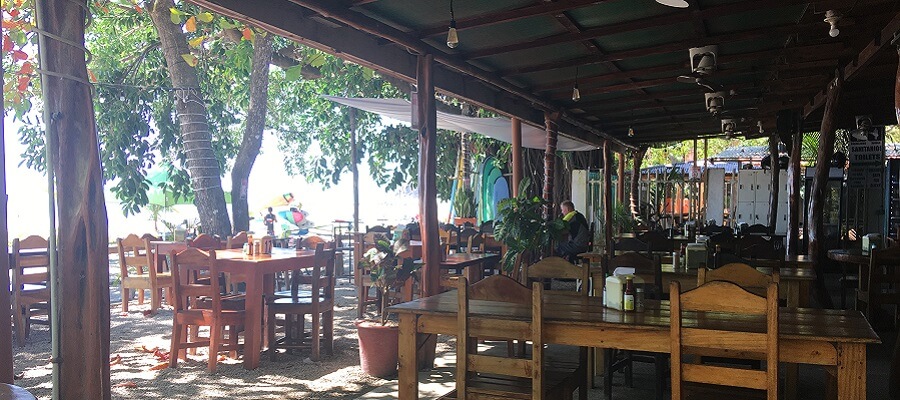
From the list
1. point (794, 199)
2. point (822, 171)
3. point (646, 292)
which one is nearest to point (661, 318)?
point (646, 292)

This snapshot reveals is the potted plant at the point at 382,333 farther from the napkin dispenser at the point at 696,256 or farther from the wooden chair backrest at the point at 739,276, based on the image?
the wooden chair backrest at the point at 739,276

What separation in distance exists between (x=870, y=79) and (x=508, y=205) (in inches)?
188

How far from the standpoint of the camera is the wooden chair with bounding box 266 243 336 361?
622cm

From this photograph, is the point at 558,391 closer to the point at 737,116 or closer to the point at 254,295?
the point at 254,295

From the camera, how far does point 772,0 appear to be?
5203 mm

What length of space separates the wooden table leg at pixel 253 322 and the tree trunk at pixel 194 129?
4.38 m

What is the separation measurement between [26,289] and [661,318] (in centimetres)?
631

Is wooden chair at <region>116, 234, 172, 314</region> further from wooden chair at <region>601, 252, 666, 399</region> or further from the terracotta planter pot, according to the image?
wooden chair at <region>601, 252, 666, 399</region>

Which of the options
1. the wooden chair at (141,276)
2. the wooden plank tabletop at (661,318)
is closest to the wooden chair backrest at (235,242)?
the wooden chair at (141,276)

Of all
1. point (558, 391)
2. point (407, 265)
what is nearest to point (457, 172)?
point (407, 265)

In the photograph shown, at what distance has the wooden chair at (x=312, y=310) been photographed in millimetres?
6219

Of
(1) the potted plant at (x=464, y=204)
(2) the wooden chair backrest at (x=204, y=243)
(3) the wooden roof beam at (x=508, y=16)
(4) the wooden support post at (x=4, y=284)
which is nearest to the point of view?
(4) the wooden support post at (x=4, y=284)

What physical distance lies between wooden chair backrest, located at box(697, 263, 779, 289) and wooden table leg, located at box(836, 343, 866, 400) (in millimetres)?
1136

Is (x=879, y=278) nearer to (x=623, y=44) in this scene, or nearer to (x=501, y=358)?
(x=623, y=44)
